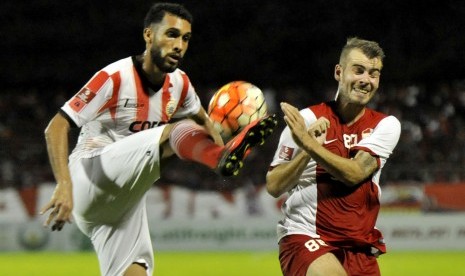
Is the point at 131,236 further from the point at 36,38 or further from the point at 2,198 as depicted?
the point at 36,38

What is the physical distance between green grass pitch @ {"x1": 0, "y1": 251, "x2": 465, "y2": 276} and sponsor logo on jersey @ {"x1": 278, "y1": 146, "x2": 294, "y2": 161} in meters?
5.80

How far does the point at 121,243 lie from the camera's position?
6.12m

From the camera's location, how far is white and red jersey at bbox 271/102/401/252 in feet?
17.4

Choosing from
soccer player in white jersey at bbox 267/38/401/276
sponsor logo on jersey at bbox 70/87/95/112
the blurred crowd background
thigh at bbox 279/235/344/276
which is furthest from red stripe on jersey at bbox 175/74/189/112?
the blurred crowd background

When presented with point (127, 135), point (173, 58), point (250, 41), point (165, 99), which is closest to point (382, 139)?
point (173, 58)

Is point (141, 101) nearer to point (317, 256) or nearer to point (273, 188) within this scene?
point (273, 188)

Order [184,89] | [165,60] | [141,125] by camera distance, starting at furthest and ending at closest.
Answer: [184,89]
[141,125]
[165,60]

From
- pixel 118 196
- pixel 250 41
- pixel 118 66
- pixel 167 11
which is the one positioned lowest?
pixel 118 196

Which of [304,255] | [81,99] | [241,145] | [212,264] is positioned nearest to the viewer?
[241,145]

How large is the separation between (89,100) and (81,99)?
0.05 meters

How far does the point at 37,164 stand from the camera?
1688 centimetres

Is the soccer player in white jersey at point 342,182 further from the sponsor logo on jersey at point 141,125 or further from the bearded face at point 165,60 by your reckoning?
the sponsor logo on jersey at point 141,125

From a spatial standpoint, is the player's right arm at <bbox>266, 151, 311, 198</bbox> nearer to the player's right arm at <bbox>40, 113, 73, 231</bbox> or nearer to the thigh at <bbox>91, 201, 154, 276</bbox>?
the player's right arm at <bbox>40, 113, 73, 231</bbox>

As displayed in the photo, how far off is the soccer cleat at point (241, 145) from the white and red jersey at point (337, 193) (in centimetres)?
55
